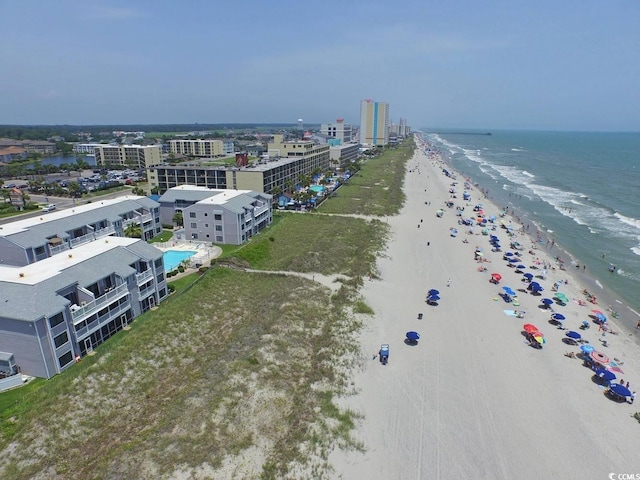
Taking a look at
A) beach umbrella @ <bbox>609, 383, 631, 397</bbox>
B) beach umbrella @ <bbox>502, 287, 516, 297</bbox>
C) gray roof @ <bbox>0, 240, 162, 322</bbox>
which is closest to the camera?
gray roof @ <bbox>0, 240, 162, 322</bbox>

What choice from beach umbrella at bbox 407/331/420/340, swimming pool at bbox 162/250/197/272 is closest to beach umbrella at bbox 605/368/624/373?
beach umbrella at bbox 407/331/420/340

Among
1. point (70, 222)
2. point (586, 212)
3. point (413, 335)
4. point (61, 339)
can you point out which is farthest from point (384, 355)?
point (586, 212)

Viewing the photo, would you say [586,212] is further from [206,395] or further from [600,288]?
[206,395]

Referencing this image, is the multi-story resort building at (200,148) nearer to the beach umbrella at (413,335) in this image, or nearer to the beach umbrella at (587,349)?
the beach umbrella at (413,335)

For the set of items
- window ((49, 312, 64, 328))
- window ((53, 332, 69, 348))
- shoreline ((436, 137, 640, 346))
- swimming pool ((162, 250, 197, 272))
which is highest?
window ((49, 312, 64, 328))

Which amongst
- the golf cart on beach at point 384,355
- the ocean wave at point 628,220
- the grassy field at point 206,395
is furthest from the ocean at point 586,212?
the grassy field at point 206,395

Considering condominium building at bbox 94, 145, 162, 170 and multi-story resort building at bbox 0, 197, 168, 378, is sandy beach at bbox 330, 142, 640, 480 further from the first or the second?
condominium building at bbox 94, 145, 162, 170

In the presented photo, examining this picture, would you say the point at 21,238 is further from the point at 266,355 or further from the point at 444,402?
the point at 444,402
